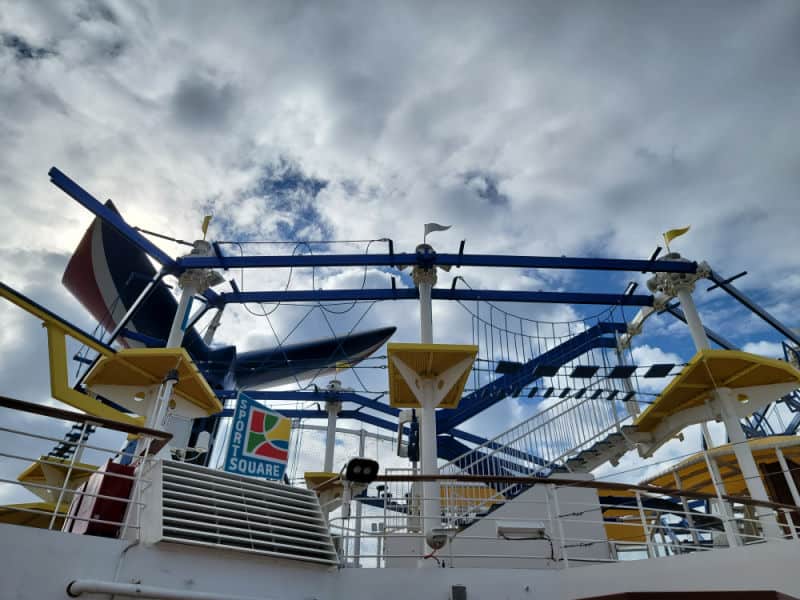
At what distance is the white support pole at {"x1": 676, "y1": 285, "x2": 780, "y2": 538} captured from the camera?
8.13m

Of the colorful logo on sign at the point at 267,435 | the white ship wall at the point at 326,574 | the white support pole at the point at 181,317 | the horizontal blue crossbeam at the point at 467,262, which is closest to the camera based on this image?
the white ship wall at the point at 326,574

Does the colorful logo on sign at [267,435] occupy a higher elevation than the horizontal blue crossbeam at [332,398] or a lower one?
lower

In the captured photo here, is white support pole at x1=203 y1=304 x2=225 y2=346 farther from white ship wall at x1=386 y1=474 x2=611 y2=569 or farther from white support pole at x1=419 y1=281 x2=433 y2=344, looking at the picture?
white ship wall at x1=386 y1=474 x2=611 y2=569

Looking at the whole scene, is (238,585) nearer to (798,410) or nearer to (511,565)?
(511,565)

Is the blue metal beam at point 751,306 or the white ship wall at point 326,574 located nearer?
the white ship wall at point 326,574

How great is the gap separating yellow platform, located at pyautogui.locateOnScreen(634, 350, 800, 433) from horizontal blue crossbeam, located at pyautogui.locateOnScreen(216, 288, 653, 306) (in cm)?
381

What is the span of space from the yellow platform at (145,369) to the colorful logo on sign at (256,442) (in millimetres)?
1097

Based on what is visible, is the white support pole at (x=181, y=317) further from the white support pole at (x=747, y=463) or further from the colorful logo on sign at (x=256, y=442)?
the white support pole at (x=747, y=463)

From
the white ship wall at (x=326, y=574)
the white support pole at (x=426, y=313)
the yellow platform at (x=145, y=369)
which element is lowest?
the white ship wall at (x=326, y=574)

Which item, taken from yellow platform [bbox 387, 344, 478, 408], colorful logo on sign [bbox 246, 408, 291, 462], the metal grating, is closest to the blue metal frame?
yellow platform [bbox 387, 344, 478, 408]

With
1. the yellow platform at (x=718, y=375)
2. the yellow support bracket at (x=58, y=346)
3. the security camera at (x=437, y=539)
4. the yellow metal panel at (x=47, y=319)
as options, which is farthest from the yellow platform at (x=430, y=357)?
the yellow metal panel at (x=47, y=319)

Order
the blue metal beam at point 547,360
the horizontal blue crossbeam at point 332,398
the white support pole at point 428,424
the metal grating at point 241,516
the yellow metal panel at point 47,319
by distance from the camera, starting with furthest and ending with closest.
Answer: the horizontal blue crossbeam at point 332,398, the blue metal beam at point 547,360, the yellow metal panel at point 47,319, the white support pole at point 428,424, the metal grating at point 241,516

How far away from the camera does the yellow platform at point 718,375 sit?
29.9ft

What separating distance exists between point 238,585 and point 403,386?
5.76m
